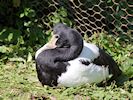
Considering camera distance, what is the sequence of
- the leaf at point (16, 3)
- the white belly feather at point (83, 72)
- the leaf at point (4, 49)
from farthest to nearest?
the leaf at point (16, 3) → the leaf at point (4, 49) → the white belly feather at point (83, 72)

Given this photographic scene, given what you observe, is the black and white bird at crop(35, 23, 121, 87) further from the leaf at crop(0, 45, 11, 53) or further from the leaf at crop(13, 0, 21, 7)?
the leaf at crop(13, 0, 21, 7)

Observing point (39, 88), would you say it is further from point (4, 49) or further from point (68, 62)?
point (4, 49)

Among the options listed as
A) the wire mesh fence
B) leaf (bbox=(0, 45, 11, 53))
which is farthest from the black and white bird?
the wire mesh fence

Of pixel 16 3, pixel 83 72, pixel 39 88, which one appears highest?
pixel 16 3

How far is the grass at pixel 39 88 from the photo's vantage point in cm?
337

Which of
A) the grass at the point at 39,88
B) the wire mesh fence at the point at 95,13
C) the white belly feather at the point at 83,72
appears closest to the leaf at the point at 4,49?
the grass at the point at 39,88

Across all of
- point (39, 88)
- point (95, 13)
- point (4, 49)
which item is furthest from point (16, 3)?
point (39, 88)

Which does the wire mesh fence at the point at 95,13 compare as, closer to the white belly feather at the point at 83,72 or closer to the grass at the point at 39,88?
the grass at the point at 39,88

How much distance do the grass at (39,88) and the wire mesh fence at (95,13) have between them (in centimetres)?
37

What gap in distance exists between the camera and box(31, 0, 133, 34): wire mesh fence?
13.8ft

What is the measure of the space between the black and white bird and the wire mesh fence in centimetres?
82

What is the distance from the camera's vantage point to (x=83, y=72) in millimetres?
3318

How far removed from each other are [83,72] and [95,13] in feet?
3.38

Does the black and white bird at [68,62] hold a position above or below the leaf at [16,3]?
below
